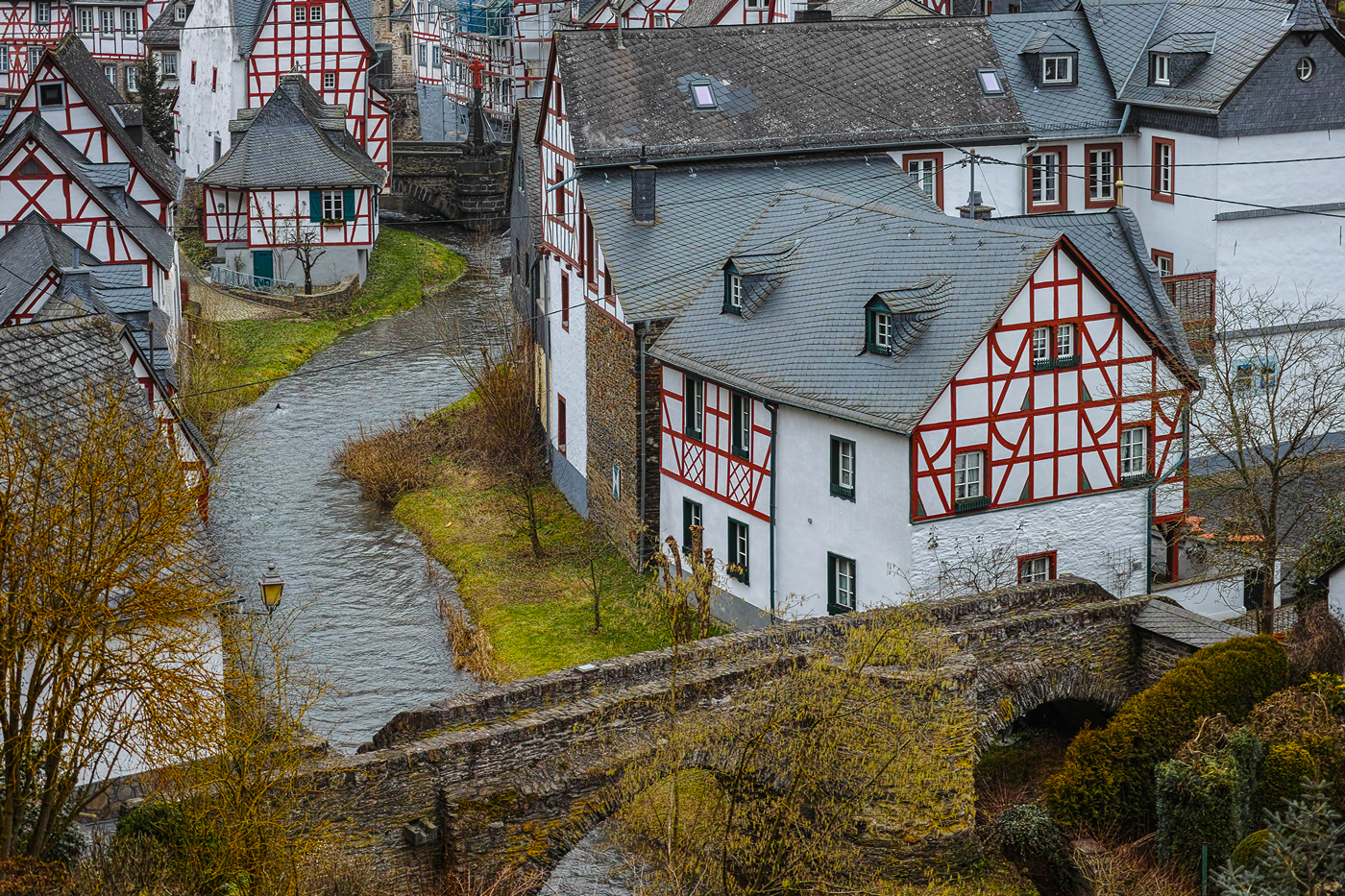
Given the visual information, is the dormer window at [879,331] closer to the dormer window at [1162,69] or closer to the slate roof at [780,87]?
the slate roof at [780,87]

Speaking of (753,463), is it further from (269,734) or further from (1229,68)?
(1229,68)

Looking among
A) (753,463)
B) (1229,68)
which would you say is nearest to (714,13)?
(1229,68)

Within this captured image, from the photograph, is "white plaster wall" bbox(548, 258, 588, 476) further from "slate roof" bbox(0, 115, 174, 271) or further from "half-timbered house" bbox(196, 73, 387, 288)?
"half-timbered house" bbox(196, 73, 387, 288)

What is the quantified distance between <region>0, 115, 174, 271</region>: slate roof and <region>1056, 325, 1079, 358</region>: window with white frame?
2681cm

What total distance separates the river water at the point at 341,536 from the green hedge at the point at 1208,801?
1267 cm

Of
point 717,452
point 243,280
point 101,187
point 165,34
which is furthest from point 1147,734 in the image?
point 165,34

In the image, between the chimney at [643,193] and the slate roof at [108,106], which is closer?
the chimney at [643,193]

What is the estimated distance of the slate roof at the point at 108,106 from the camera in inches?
2062

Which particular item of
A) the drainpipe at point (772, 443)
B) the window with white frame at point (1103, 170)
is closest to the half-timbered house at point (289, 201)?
the window with white frame at point (1103, 170)

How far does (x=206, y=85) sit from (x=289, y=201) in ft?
40.0

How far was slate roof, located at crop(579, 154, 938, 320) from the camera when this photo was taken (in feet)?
114

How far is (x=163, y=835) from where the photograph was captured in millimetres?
19031

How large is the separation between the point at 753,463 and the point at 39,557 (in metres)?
16.0

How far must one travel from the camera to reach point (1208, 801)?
22.4 metres
